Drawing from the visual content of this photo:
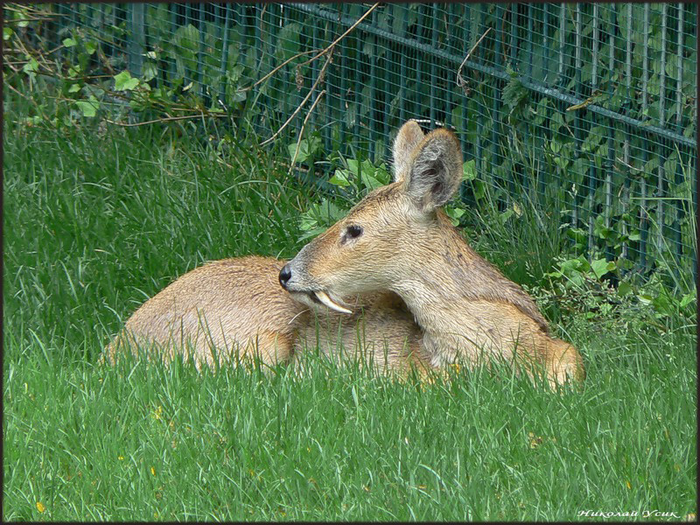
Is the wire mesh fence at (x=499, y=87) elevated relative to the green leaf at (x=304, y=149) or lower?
elevated

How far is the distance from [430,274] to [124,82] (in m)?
3.64

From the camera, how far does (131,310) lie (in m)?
6.69

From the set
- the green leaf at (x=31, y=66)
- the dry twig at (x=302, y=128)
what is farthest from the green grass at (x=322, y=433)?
the green leaf at (x=31, y=66)

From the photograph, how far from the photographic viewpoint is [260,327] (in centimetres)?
569

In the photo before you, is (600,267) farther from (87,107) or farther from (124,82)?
(87,107)

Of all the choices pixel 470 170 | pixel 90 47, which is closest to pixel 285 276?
pixel 470 170

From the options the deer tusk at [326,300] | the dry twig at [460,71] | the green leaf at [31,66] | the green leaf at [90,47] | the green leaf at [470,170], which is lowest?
the green leaf at [31,66]

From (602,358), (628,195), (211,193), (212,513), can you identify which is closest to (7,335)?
(211,193)

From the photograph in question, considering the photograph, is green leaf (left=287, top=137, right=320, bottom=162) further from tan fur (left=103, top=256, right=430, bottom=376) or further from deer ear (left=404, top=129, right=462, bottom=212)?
deer ear (left=404, top=129, right=462, bottom=212)

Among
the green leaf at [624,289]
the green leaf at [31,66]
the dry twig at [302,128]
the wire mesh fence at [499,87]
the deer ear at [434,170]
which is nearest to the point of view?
the deer ear at [434,170]

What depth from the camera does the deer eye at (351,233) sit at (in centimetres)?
556

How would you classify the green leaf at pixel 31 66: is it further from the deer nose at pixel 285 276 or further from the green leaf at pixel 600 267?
the green leaf at pixel 600 267

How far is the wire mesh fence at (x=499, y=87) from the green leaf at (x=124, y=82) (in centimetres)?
21

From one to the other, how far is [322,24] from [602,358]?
334cm
